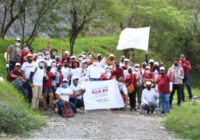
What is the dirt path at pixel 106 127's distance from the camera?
11.8m

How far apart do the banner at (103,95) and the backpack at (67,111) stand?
1.77m

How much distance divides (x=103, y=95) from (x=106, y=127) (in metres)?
3.59

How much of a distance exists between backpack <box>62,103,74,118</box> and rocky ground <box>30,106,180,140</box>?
20cm

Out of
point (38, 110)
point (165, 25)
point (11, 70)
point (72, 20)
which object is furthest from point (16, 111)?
point (165, 25)

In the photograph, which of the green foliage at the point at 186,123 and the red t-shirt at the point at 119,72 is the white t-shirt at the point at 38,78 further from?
the green foliage at the point at 186,123

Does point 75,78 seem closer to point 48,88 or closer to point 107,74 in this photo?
point 48,88

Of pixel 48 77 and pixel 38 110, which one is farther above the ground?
pixel 48 77

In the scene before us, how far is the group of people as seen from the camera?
49.2 ft

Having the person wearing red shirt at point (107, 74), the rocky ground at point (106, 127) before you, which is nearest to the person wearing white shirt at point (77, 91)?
the rocky ground at point (106, 127)

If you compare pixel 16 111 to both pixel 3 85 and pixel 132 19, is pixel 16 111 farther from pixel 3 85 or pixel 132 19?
pixel 132 19

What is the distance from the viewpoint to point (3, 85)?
14.7 meters

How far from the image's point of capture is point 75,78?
15.8 meters

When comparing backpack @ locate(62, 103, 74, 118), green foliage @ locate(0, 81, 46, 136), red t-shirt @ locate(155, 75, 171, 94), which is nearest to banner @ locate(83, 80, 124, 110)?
red t-shirt @ locate(155, 75, 171, 94)

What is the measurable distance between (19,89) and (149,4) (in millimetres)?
16052
